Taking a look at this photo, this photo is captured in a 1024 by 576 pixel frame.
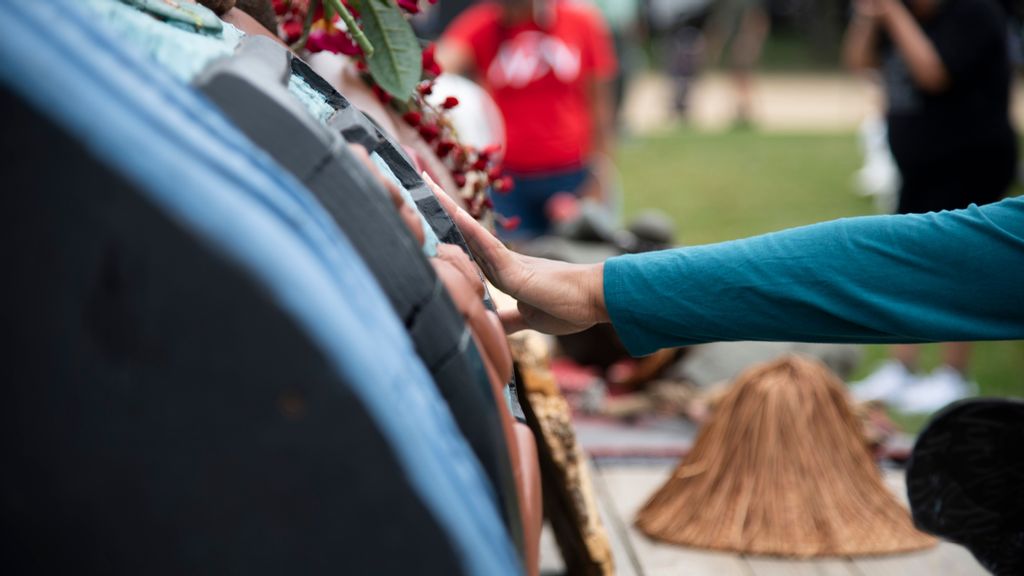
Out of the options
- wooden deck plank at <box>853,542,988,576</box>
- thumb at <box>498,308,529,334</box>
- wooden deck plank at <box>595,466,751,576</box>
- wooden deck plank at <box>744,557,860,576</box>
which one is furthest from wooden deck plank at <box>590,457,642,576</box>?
thumb at <box>498,308,529,334</box>

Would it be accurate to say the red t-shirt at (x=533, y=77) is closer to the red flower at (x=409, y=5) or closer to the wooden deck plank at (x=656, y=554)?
the wooden deck plank at (x=656, y=554)

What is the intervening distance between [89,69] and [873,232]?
792mm

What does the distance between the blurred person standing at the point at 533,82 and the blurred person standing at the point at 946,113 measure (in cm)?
122

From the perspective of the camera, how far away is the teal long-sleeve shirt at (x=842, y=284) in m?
1.17

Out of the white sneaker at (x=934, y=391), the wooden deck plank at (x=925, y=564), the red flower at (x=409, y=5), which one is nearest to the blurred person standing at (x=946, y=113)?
the white sneaker at (x=934, y=391)

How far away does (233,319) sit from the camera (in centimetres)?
69

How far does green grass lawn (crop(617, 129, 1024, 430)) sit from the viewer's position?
275 inches

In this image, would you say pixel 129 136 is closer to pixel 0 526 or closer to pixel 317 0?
pixel 0 526

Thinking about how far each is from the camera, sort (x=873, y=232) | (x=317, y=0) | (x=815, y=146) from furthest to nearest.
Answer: (x=815, y=146), (x=317, y=0), (x=873, y=232)

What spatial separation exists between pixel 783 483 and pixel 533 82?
2.86 meters

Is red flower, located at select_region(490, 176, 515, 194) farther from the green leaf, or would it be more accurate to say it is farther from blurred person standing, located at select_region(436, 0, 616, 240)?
blurred person standing, located at select_region(436, 0, 616, 240)

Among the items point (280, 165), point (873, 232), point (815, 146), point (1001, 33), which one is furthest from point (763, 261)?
point (815, 146)

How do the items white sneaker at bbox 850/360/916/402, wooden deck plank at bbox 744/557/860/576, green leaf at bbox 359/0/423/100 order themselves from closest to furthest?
1. green leaf at bbox 359/0/423/100
2. wooden deck plank at bbox 744/557/860/576
3. white sneaker at bbox 850/360/916/402

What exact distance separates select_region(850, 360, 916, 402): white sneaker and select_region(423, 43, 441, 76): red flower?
297cm
